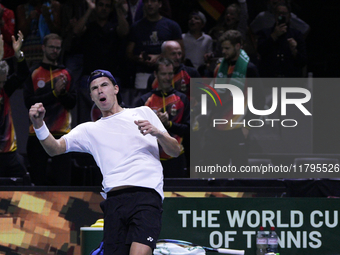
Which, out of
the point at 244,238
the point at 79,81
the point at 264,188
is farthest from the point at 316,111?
the point at 79,81

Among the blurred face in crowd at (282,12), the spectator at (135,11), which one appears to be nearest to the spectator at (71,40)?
the spectator at (135,11)

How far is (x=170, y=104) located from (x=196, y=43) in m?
1.87

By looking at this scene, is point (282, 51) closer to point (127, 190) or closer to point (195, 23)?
point (195, 23)

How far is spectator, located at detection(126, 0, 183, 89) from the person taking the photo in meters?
7.73

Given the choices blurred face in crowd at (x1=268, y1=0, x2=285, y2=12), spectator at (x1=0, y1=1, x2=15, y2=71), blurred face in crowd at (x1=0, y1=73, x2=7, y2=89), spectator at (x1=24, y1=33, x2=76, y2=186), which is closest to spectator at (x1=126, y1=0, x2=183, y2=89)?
spectator at (x1=24, y1=33, x2=76, y2=186)

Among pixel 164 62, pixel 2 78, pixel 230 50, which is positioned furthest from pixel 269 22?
pixel 2 78


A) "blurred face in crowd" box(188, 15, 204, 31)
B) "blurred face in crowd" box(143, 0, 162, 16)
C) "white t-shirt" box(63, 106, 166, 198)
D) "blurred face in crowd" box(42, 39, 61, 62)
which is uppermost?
"blurred face in crowd" box(143, 0, 162, 16)

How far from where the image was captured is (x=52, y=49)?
6910 millimetres

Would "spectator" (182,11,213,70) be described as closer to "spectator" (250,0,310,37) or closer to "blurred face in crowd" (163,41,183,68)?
"spectator" (250,0,310,37)

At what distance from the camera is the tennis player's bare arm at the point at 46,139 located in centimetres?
374

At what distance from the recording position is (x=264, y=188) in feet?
19.3

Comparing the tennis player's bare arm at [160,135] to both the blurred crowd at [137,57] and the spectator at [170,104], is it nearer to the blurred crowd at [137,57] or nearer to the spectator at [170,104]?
the blurred crowd at [137,57]

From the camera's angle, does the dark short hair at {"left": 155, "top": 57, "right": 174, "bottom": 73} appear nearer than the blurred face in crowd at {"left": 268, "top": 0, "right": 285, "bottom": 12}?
Yes

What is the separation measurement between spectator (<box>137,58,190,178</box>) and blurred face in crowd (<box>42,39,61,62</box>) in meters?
1.28
